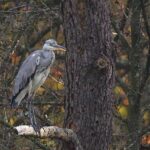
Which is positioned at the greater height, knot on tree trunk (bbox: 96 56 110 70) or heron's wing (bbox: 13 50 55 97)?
knot on tree trunk (bbox: 96 56 110 70)

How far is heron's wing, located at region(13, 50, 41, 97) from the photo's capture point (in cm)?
736

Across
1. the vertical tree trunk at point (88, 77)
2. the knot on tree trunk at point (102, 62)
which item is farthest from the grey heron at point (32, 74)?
the knot on tree trunk at point (102, 62)

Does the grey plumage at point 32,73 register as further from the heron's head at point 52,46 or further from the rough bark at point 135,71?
the rough bark at point 135,71

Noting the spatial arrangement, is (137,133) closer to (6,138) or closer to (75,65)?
(6,138)

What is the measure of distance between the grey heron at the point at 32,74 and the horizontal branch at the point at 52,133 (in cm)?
195

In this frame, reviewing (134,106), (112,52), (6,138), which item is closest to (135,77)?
(134,106)

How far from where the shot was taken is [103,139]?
591cm

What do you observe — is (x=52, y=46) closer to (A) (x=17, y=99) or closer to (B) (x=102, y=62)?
(A) (x=17, y=99)

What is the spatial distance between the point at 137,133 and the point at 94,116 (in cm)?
222

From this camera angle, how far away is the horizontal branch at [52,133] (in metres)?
4.82

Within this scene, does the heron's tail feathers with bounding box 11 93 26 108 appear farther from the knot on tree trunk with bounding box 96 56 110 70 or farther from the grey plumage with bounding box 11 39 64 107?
the knot on tree trunk with bounding box 96 56 110 70

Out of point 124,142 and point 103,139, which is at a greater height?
point 103,139

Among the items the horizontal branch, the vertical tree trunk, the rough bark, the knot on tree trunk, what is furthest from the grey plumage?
the horizontal branch

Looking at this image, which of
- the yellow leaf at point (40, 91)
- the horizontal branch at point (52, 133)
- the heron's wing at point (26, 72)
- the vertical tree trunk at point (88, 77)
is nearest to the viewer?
the horizontal branch at point (52, 133)
